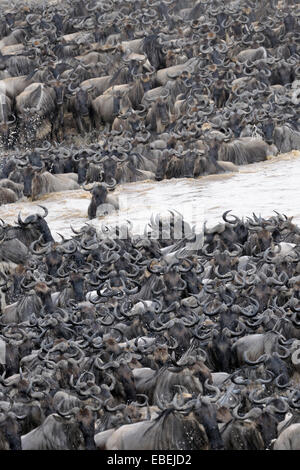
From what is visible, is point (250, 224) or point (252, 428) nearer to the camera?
point (252, 428)

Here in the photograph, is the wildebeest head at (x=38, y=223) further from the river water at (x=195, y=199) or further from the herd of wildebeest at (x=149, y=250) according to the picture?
the river water at (x=195, y=199)

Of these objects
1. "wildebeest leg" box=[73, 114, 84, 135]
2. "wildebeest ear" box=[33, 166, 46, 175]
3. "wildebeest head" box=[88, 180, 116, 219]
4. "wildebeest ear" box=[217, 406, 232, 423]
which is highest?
"wildebeest ear" box=[217, 406, 232, 423]

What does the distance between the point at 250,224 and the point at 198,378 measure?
5300 millimetres

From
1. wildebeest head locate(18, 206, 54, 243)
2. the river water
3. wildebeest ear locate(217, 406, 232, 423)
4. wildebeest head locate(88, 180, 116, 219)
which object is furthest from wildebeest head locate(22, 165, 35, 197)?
wildebeest ear locate(217, 406, 232, 423)

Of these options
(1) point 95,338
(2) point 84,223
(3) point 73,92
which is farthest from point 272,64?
(1) point 95,338

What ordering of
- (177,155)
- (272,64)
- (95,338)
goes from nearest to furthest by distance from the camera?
(95,338), (177,155), (272,64)

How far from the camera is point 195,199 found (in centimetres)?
2392

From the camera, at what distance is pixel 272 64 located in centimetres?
3112

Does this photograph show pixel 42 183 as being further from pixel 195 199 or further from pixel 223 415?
pixel 223 415

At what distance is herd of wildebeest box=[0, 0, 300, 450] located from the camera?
51.1 ft

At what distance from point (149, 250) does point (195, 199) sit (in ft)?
9.34

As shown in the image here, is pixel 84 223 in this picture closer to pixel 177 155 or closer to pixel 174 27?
pixel 177 155

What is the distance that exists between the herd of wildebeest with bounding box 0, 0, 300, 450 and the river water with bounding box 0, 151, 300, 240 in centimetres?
33

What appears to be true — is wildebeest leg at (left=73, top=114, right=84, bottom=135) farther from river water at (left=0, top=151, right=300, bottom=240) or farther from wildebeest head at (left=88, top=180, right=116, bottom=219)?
wildebeest head at (left=88, top=180, right=116, bottom=219)
